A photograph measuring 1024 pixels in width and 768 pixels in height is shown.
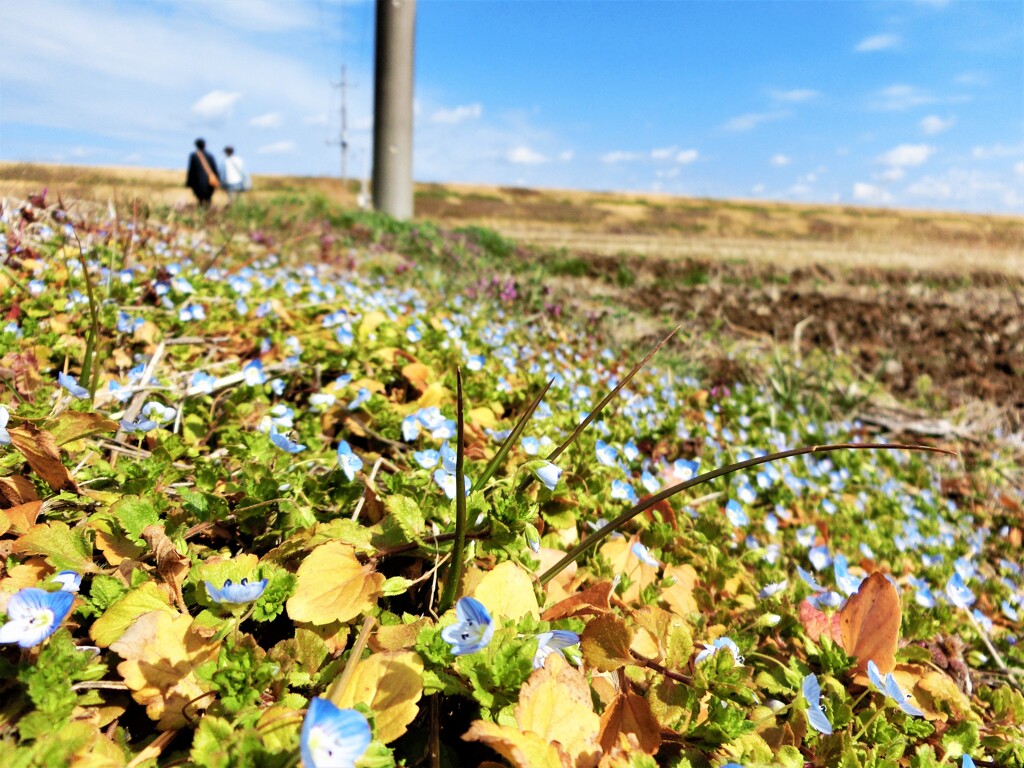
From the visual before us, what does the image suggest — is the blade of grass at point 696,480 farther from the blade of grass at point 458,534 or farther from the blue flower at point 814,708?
the blue flower at point 814,708

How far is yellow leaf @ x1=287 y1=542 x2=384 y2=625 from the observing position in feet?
3.22

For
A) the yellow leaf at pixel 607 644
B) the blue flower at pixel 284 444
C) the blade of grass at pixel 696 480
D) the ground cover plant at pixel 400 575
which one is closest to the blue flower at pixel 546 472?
the ground cover plant at pixel 400 575

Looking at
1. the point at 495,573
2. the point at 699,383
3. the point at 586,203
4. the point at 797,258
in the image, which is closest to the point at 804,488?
the point at 699,383

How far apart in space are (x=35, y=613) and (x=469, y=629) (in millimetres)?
574

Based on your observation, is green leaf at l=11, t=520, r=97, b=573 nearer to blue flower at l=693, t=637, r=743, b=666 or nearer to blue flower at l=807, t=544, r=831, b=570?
blue flower at l=693, t=637, r=743, b=666

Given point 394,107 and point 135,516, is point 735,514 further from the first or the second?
point 394,107

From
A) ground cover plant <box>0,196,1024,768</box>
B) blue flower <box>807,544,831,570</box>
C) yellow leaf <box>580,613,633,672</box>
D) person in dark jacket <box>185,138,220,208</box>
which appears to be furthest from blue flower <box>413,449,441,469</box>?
person in dark jacket <box>185,138,220,208</box>

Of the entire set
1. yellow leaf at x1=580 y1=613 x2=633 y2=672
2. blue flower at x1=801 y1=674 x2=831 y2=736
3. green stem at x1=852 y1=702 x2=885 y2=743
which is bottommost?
green stem at x1=852 y1=702 x2=885 y2=743

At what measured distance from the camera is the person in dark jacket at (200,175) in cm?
928

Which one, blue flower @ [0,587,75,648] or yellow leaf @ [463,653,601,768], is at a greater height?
blue flower @ [0,587,75,648]

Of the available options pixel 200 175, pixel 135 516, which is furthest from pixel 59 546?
pixel 200 175

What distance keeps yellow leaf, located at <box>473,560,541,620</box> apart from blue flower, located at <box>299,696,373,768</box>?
0.34 meters

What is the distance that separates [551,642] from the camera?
92cm

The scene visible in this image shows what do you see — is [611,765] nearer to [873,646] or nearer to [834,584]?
[873,646]
